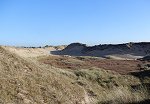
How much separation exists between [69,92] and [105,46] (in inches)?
2647

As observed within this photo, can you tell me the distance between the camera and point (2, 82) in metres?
15.1

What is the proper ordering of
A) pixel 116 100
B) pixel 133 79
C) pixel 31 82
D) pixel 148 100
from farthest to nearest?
pixel 133 79 < pixel 31 82 < pixel 116 100 < pixel 148 100

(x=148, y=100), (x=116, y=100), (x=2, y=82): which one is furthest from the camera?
(x=2, y=82)

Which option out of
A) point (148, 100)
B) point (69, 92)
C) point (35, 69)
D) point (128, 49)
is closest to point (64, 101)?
point (69, 92)

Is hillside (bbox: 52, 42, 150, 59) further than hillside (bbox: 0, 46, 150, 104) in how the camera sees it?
Yes

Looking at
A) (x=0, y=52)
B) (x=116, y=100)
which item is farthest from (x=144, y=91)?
(x=0, y=52)

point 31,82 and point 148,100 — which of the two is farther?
point 31,82

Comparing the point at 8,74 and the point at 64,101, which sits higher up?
the point at 8,74

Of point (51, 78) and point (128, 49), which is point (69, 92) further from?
point (128, 49)

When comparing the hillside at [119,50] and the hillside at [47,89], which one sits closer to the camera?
the hillside at [47,89]

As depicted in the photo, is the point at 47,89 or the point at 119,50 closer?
the point at 47,89

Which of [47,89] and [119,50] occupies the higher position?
[119,50]

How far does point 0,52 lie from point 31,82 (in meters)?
3.70

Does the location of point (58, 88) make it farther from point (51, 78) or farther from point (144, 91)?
point (144, 91)
